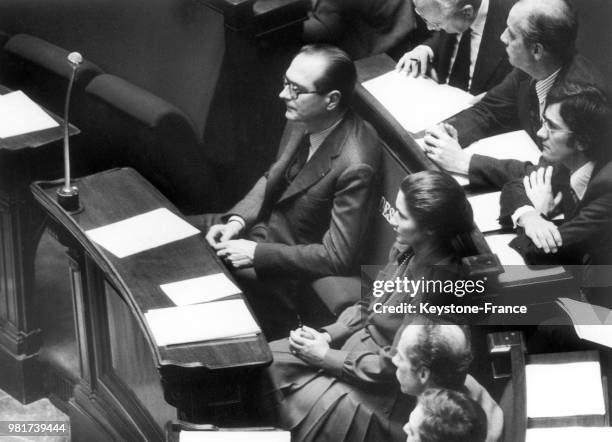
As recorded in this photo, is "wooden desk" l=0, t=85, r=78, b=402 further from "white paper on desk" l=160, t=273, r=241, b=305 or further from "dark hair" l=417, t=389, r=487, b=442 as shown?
"dark hair" l=417, t=389, r=487, b=442

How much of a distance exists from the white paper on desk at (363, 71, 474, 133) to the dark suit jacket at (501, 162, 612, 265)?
0.40 m

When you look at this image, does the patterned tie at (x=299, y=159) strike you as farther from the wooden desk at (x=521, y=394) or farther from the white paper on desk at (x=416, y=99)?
the wooden desk at (x=521, y=394)

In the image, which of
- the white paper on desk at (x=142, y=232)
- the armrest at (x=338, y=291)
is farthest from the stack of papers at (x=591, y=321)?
the white paper on desk at (x=142, y=232)

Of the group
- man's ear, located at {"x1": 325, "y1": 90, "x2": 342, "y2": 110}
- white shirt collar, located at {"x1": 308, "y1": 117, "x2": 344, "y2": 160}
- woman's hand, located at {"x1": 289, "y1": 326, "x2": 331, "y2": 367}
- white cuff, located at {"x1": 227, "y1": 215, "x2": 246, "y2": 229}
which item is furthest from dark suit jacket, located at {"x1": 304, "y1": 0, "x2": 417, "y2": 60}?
woman's hand, located at {"x1": 289, "y1": 326, "x2": 331, "y2": 367}

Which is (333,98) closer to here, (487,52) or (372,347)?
(487,52)

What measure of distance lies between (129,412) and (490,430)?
5.25 feet

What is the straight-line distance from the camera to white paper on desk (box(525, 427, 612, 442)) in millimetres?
5211

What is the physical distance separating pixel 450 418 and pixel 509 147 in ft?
3.53

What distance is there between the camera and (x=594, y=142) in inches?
198

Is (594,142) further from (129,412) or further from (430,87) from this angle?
(129,412)

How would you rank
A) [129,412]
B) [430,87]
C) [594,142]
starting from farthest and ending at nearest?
[129,412], [430,87], [594,142]

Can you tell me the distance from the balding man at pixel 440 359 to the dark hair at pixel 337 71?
0.96 m

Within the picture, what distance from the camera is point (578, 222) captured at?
201 inches

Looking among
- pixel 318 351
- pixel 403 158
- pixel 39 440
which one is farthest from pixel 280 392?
pixel 39 440
